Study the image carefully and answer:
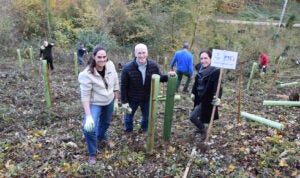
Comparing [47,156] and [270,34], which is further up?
[270,34]

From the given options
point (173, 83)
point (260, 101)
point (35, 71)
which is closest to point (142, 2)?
point (35, 71)

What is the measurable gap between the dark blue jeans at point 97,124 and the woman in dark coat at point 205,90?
1546mm

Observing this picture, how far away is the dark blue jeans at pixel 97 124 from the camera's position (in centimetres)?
383

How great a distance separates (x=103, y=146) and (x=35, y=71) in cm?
866

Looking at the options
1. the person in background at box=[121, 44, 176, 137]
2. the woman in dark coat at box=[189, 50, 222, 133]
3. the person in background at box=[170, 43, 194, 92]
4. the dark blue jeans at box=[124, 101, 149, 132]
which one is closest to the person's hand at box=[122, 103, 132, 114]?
the person in background at box=[121, 44, 176, 137]

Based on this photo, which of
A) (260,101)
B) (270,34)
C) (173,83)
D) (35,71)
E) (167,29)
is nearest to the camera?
(173,83)

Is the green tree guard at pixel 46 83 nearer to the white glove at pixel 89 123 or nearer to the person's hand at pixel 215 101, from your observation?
the white glove at pixel 89 123

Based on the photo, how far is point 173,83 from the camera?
4.25m

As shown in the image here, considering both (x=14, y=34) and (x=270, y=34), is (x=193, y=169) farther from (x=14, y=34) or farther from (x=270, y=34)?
(x=270, y=34)

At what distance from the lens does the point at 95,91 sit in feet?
12.4

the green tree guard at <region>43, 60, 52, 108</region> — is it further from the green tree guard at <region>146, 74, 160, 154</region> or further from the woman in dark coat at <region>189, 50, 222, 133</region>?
the woman in dark coat at <region>189, 50, 222, 133</region>

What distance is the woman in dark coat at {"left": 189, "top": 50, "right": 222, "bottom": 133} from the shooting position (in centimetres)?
432

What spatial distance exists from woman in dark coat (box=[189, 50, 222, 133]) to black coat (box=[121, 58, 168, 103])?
0.65 meters

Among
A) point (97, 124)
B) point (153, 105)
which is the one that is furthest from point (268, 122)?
point (97, 124)
